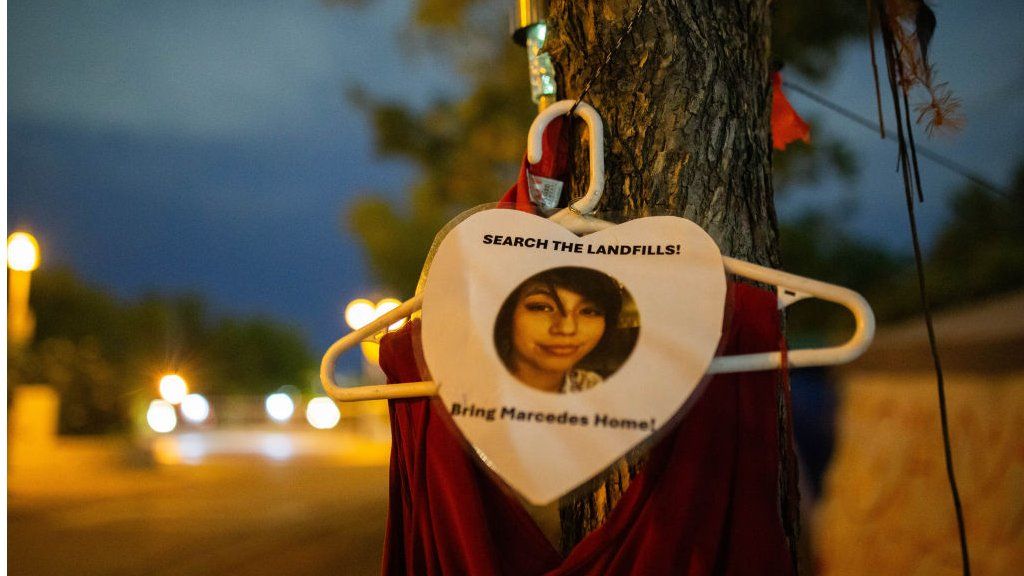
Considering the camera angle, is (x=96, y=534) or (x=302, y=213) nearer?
(x=96, y=534)

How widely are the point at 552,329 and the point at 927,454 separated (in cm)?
298

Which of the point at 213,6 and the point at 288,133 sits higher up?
the point at 288,133

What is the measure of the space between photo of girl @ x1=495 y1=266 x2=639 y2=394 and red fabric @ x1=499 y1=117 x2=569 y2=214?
0.18m

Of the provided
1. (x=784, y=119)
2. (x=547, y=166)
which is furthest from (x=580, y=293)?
(x=784, y=119)

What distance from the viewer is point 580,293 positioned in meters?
0.98

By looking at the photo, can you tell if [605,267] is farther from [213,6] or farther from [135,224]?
[135,224]

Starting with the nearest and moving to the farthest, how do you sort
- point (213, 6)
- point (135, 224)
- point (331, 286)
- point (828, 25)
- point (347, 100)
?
point (828, 25) → point (347, 100) → point (213, 6) → point (135, 224) → point (331, 286)

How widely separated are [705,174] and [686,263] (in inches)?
11.7

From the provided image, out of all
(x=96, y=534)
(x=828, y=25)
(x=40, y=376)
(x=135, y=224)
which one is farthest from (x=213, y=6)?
(x=828, y=25)

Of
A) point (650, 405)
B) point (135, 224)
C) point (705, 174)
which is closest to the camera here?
point (650, 405)

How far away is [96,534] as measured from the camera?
618cm

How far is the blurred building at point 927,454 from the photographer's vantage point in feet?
8.66

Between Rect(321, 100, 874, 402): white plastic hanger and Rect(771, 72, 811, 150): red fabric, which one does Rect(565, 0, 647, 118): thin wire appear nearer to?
Rect(321, 100, 874, 402): white plastic hanger

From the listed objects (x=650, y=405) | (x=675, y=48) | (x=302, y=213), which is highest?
(x=302, y=213)
